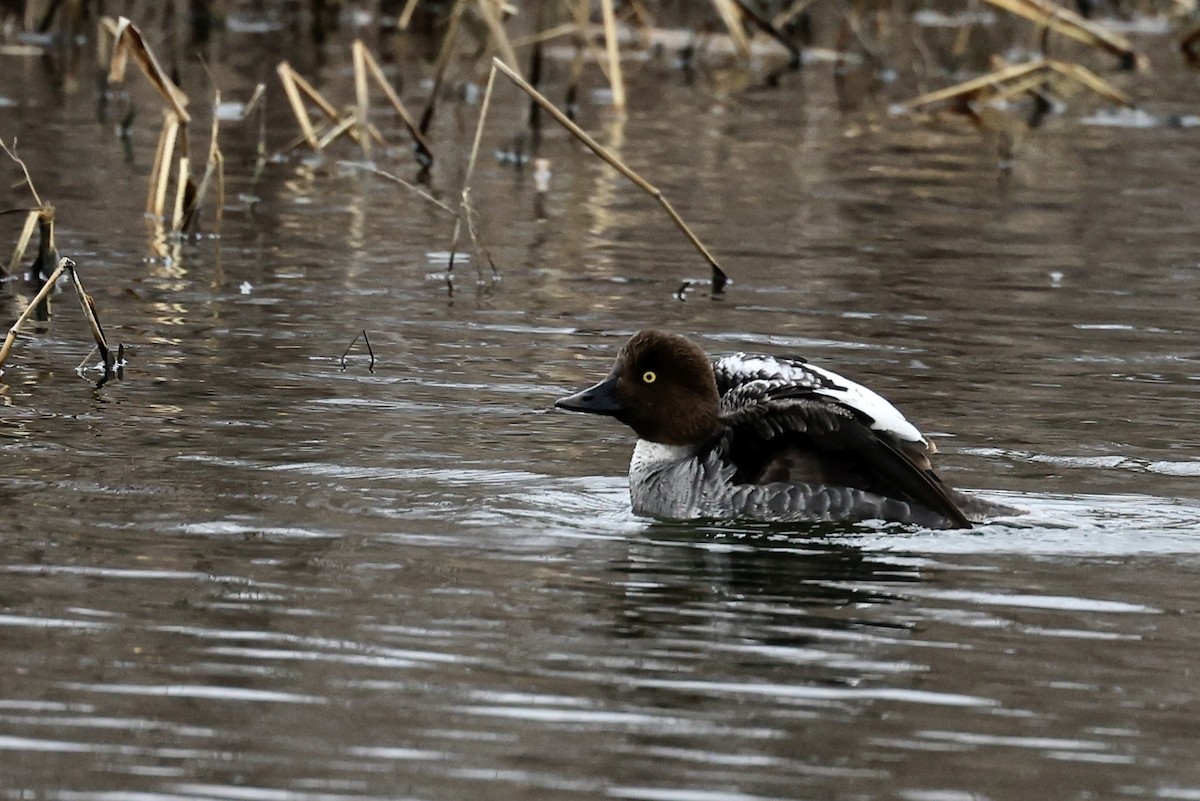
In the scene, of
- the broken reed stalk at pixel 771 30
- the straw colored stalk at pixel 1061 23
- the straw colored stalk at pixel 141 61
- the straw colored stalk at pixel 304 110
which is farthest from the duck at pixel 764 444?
the broken reed stalk at pixel 771 30

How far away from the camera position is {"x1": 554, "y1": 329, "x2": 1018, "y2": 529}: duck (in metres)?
8.05

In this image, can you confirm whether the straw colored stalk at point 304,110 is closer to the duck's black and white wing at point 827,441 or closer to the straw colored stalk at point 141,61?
the straw colored stalk at point 141,61

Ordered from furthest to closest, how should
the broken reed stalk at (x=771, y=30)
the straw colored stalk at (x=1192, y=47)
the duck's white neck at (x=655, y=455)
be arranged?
the straw colored stalk at (x=1192, y=47), the broken reed stalk at (x=771, y=30), the duck's white neck at (x=655, y=455)

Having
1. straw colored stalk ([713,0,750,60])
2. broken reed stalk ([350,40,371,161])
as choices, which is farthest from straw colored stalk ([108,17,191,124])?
straw colored stalk ([713,0,750,60])

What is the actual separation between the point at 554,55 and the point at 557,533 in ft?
64.3

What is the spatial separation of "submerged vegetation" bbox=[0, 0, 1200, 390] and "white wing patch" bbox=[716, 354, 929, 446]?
15.0ft

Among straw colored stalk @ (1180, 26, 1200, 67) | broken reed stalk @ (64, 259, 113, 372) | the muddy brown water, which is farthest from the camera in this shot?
straw colored stalk @ (1180, 26, 1200, 67)

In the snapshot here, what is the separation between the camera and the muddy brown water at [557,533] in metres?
5.48

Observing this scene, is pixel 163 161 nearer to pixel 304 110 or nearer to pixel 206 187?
pixel 206 187

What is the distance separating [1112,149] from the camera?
20359 mm

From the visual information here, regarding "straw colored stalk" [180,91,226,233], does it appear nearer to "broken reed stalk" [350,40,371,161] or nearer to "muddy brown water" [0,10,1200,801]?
"muddy brown water" [0,10,1200,801]

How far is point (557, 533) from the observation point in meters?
7.93

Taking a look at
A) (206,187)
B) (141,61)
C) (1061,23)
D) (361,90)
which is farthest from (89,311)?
(1061,23)

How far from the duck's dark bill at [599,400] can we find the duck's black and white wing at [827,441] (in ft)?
1.54
